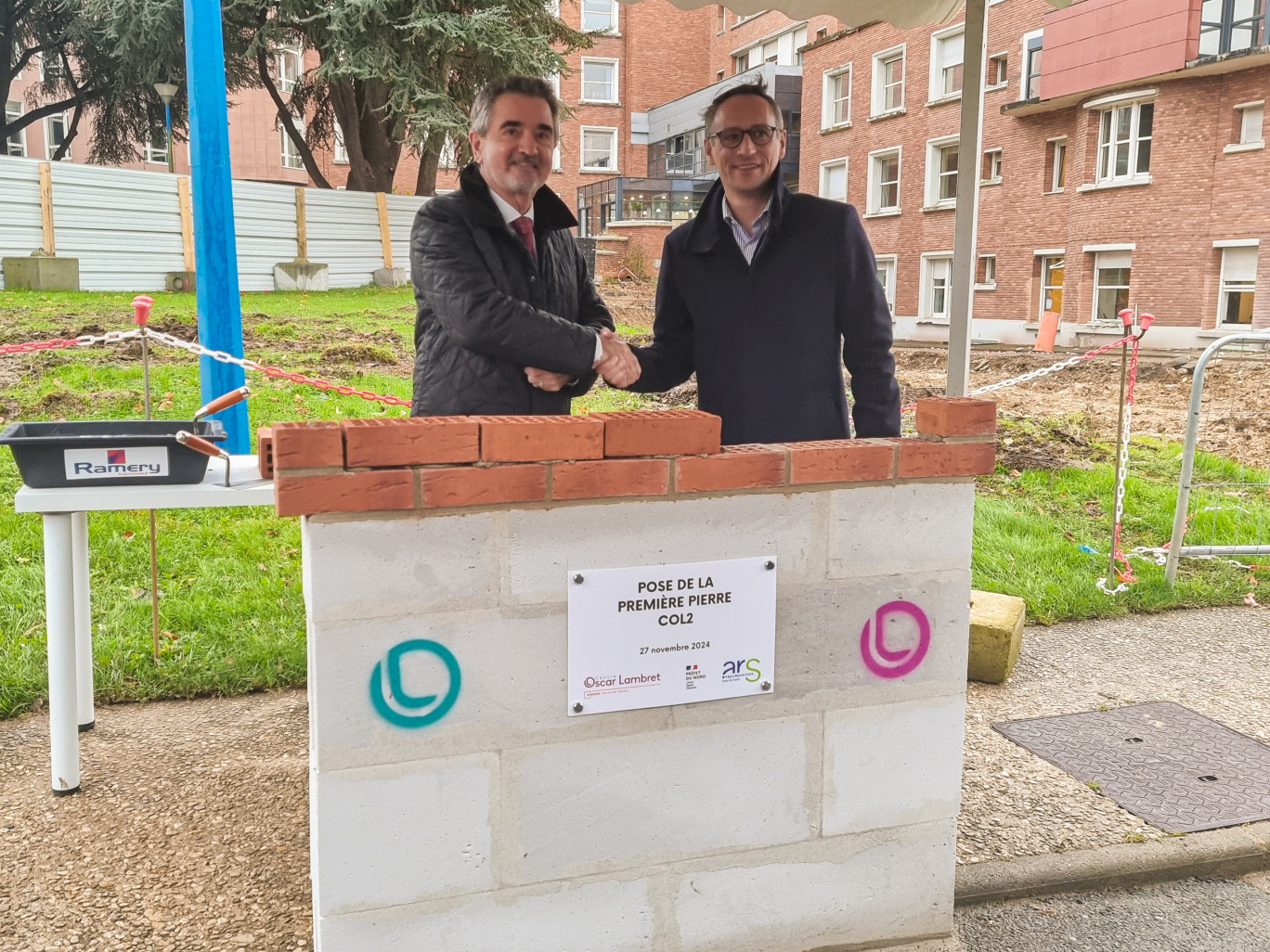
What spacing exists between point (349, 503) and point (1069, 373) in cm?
1980

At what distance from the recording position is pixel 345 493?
6.99 ft

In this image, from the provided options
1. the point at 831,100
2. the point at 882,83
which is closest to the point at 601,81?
the point at 831,100

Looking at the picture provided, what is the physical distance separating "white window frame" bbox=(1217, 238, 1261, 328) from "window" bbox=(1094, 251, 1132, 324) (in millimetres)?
2382

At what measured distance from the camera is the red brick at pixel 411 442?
213cm

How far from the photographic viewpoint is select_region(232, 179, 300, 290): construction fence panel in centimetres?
2192

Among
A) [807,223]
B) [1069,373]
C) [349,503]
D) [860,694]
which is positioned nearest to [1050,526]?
[807,223]

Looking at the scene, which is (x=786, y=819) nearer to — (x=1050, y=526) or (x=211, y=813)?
(x=211, y=813)

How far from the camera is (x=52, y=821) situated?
337 cm

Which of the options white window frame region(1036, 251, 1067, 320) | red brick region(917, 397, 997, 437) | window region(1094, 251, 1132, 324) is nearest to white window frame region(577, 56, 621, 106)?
white window frame region(1036, 251, 1067, 320)

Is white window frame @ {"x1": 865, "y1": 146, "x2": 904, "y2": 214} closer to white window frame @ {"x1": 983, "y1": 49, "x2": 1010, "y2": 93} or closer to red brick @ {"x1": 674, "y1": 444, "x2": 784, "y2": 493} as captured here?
white window frame @ {"x1": 983, "y1": 49, "x2": 1010, "y2": 93}

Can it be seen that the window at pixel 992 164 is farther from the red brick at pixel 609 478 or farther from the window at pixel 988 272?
the red brick at pixel 609 478

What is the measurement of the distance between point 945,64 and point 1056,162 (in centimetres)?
540

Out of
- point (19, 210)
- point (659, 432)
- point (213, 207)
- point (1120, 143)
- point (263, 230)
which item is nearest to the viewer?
point (659, 432)

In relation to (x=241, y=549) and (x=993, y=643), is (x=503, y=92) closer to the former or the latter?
(x=993, y=643)
